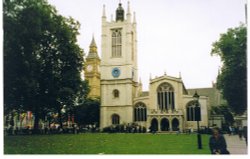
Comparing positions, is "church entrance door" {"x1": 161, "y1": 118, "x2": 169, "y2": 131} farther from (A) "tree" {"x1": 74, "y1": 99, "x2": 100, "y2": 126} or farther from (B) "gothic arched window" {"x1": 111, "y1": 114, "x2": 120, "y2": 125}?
(A) "tree" {"x1": 74, "y1": 99, "x2": 100, "y2": 126}

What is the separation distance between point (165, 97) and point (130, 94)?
3.49 meters

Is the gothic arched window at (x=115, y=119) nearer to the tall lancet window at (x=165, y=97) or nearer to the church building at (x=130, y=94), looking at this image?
the church building at (x=130, y=94)

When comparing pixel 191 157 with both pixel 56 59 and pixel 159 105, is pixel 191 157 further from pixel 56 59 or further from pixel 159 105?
pixel 159 105

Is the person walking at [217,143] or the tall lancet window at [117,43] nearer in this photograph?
the person walking at [217,143]

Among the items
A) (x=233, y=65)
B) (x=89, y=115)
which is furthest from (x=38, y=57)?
(x=89, y=115)

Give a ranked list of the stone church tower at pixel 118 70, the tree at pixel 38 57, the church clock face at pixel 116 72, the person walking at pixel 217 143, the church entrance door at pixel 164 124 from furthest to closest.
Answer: the church clock face at pixel 116 72
the stone church tower at pixel 118 70
the church entrance door at pixel 164 124
the tree at pixel 38 57
the person walking at pixel 217 143

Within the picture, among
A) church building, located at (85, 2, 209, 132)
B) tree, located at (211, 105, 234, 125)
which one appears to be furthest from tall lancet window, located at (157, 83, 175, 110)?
tree, located at (211, 105, 234, 125)

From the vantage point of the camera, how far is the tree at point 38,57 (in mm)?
14164

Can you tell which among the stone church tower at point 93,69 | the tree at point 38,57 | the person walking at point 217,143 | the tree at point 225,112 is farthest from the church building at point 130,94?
the person walking at point 217,143

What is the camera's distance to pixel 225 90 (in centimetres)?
1991

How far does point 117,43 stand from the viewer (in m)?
37.5

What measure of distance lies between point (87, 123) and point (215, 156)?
3041 centimetres

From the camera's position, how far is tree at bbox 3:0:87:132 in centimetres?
1416

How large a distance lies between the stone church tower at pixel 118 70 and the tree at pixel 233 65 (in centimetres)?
1518
